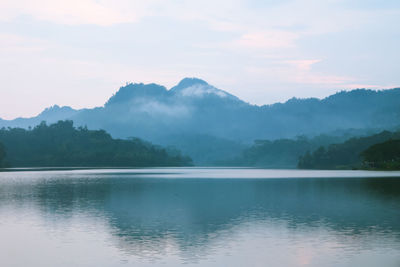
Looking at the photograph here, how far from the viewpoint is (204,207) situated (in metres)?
74.2

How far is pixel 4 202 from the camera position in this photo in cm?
7956

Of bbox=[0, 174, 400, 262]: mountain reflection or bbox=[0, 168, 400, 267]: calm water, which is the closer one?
bbox=[0, 168, 400, 267]: calm water

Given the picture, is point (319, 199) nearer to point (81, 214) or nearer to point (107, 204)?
point (107, 204)

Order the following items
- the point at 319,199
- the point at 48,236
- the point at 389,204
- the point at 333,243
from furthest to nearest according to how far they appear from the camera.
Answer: the point at 319,199, the point at 389,204, the point at 48,236, the point at 333,243

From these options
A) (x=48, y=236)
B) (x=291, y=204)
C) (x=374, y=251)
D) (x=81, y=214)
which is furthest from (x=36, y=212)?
(x=374, y=251)

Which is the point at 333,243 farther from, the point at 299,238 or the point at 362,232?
the point at 362,232

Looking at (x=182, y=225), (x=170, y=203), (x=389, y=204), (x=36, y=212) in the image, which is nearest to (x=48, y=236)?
(x=182, y=225)

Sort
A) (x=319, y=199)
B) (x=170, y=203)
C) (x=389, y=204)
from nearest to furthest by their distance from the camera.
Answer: (x=389, y=204) < (x=170, y=203) < (x=319, y=199)

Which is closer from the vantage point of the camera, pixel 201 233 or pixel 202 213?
pixel 201 233

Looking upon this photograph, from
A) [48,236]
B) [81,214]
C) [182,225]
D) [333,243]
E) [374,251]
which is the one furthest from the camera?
[81,214]

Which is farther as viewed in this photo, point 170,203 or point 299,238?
point 170,203

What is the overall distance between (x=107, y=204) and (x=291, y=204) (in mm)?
26897

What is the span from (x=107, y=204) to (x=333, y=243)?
42.8m

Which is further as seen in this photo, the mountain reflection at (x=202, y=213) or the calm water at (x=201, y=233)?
the mountain reflection at (x=202, y=213)
